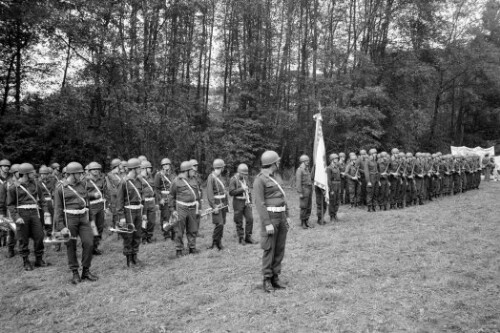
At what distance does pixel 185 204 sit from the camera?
9398mm

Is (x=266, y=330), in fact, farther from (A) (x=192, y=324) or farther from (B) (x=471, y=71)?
(B) (x=471, y=71)

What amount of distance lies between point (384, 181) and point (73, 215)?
38.7ft

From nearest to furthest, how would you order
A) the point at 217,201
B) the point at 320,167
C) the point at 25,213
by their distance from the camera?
1. the point at 25,213
2. the point at 217,201
3. the point at 320,167

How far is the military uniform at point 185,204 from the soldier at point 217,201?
17.1 inches

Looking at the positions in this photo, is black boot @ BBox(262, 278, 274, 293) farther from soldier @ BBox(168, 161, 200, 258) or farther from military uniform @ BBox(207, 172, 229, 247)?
military uniform @ BBox(207, 172, 229, 247)

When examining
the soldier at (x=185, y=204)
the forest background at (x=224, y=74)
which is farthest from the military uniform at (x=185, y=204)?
the forest background at (x=224, y=74)

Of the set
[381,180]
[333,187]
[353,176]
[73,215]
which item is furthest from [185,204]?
[381,180]

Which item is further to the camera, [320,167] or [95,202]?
[320,167]

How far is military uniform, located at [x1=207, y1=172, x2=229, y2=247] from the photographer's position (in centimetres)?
993

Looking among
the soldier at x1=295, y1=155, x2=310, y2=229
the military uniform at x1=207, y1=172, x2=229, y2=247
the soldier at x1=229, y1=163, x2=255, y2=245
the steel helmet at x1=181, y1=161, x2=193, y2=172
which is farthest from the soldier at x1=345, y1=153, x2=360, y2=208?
the steel helmet at x1=181, y1=161, x2=193, y2=172

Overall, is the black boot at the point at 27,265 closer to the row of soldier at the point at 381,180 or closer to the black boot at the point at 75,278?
the black boot at the point at 75,278

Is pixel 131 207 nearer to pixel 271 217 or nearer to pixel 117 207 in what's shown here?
pixel 117 207

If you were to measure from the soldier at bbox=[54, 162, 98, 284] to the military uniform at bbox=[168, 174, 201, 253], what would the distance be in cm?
211

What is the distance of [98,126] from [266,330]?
59.2ft
